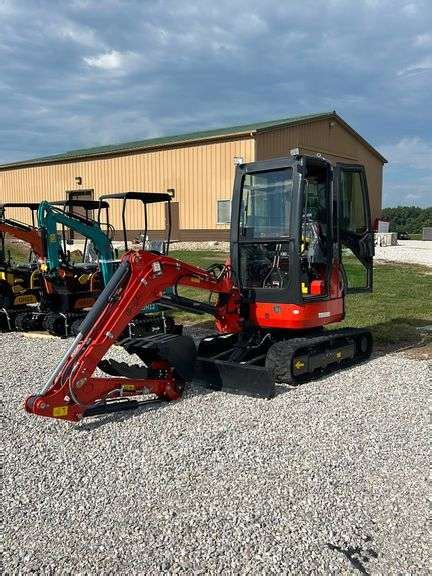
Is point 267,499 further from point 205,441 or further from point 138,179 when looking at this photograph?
point 138,179

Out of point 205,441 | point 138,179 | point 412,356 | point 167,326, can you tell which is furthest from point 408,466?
point 138,179

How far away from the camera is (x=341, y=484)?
4141 millimetres

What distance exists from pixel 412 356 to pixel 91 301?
5876 mm

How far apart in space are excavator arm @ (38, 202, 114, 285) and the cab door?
193 inches

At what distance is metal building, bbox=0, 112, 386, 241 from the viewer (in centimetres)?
2688

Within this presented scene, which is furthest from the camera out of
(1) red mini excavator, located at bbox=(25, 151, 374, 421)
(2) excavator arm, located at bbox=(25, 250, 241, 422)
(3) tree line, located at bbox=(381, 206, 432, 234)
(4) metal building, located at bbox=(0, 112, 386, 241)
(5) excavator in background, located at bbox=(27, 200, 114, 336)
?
(3) tree line, located at bbox=(381, 206, 432, 234)

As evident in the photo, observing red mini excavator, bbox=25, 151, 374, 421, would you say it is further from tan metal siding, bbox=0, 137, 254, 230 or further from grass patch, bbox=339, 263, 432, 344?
tan metal siding, bbox=0, 137, 254, 230

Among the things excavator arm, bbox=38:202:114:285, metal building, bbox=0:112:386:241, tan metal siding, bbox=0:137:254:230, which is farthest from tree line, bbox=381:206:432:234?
excavator arm, bbox=38:202:114:285

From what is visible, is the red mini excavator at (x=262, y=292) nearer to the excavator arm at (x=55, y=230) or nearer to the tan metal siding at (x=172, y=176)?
the excavator arm at (x=55, y=230)

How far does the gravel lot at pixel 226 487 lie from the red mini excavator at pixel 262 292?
31 cm

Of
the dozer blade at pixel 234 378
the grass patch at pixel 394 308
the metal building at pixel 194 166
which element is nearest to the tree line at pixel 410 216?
the metal building at pixel 194 166

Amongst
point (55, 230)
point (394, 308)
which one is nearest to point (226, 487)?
point (55, 230)

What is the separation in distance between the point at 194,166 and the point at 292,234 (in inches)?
879

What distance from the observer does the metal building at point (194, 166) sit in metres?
26.9
